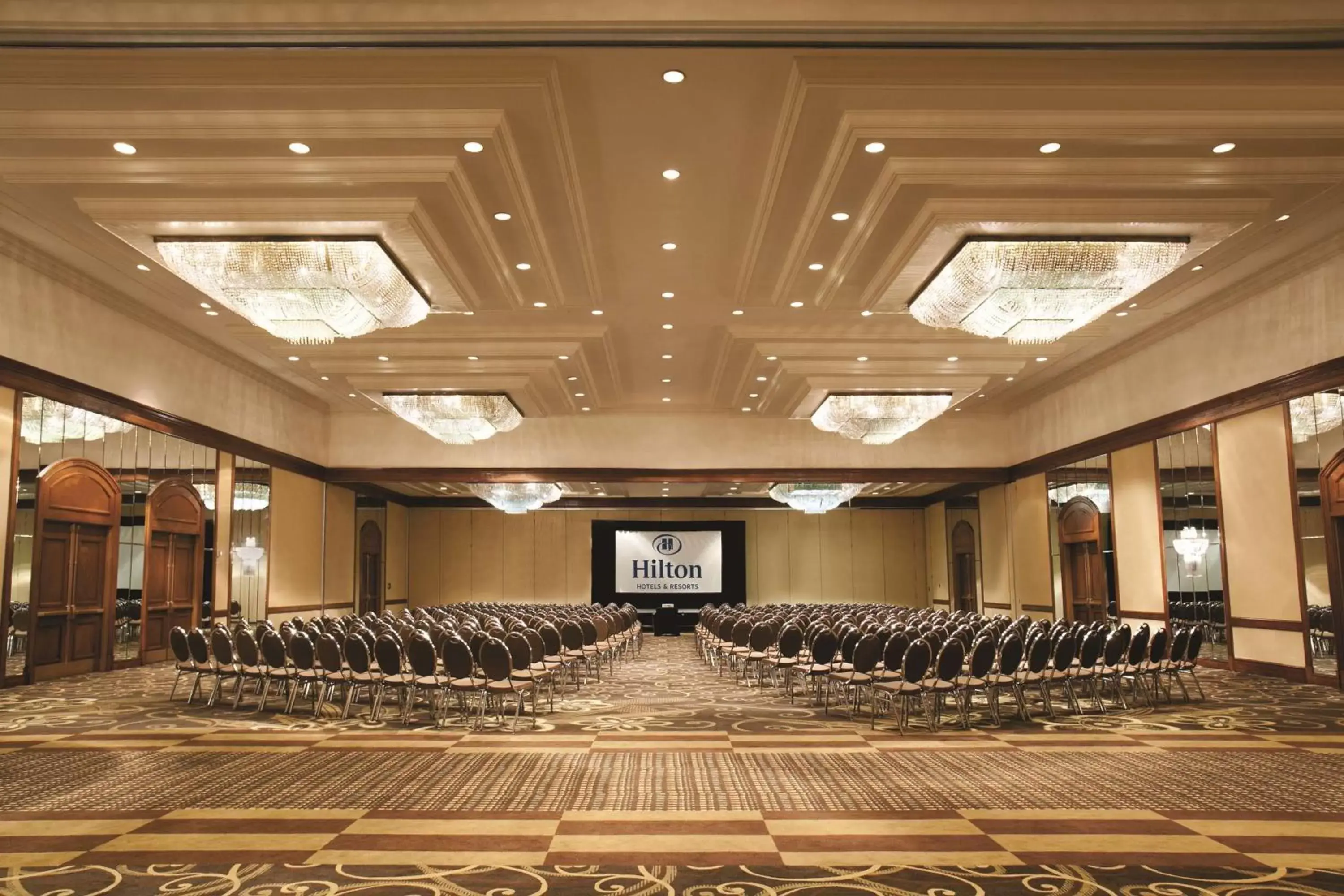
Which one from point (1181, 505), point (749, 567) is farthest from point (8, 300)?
point (749, 567)

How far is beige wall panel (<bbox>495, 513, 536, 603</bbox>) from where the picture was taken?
2717 centimetres

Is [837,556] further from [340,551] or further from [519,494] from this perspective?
[340,551]

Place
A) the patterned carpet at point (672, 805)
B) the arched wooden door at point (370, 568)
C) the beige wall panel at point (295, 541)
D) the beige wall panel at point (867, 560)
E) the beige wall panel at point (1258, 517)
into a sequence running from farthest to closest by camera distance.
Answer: the beige wall panel at point (867, 560) < the arched wooden door at point (370, 568) < the beige wall panel at point (295, 541) < the beige wall panel at point (1258, 517) < the patterned carpet at point (672, 805)

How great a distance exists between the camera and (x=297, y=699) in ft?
32.1

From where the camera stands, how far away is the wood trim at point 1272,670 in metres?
10.6

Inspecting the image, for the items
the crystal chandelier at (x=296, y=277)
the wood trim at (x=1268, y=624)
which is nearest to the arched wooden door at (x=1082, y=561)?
the wood trim at (x=1268, y=624)

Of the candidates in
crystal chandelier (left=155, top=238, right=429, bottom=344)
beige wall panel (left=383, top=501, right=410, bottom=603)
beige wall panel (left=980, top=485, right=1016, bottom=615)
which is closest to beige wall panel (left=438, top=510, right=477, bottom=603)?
beige wall panel (left=383, top=501, right=410, bottom=603)

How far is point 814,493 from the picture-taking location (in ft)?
64.6

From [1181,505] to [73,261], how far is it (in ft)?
45.9

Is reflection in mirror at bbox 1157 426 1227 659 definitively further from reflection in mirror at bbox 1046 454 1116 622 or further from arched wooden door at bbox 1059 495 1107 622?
arched wooden door at bbox 1059 495 1107 622

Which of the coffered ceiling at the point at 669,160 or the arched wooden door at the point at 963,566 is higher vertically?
the coffered ceiling at the point at 669,160

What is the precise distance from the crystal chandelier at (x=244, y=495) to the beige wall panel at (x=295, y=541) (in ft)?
1.11

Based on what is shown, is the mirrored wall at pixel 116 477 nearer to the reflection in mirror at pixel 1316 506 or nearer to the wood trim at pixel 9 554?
the wood trim at pixel 9 554

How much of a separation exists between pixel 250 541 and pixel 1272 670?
14739mm
